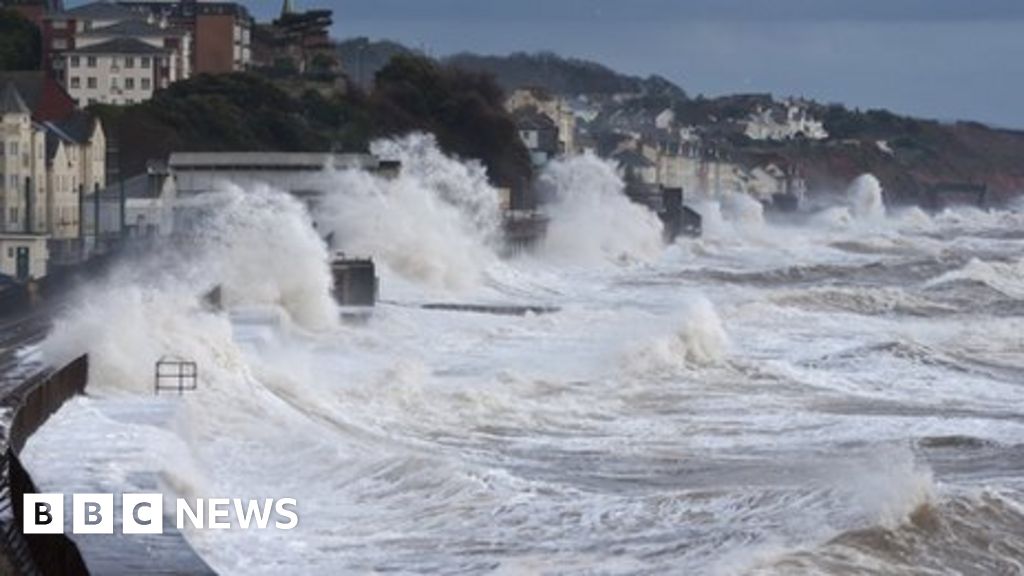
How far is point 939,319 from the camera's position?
154 ft

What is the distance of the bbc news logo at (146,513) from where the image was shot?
1473 centimetres

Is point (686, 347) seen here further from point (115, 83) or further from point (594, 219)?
point (594, 219)

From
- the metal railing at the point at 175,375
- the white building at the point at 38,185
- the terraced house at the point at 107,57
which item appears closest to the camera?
the metal railing at the point at 175,375

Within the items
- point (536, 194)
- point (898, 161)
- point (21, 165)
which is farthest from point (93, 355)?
point (898, 161)

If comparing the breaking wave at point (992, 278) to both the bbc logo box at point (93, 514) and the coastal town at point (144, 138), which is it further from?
the bbc logo box at point (93, 514)

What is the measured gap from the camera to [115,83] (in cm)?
7600

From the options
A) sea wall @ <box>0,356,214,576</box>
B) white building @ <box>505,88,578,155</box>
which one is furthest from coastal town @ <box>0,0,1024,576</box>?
white building @ <box>505,88,578,155</box>

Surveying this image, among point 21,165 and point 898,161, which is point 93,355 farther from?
point 898,161

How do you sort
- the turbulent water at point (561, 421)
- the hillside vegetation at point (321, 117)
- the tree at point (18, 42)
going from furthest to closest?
the tree at point (18, 42)
the hillside vegetation at point (321, 117)
the turbulent water at point (561, 421)

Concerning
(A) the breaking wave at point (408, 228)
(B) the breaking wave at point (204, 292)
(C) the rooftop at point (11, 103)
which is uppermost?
Result: (C) the rooftop at point (11, 103)

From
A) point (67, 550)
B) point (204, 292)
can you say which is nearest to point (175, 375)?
point (204, 292)

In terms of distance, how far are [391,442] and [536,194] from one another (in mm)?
65706

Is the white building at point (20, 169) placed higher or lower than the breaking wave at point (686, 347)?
higher

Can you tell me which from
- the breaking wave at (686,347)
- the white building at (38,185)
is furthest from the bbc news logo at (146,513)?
the white building at (38,185)
